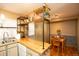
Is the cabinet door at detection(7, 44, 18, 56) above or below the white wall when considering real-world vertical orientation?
below

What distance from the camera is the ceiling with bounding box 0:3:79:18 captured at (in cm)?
128

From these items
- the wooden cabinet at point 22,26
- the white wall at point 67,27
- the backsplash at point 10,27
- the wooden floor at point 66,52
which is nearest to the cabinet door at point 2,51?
the backsplash at point 10,27

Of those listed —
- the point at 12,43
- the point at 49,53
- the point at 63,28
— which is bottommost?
the point at 49,53

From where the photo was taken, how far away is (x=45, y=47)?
4.34 feet

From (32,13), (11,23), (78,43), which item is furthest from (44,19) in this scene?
(78,43)

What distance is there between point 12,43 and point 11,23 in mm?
277

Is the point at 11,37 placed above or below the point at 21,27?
below

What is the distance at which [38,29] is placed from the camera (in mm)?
1354

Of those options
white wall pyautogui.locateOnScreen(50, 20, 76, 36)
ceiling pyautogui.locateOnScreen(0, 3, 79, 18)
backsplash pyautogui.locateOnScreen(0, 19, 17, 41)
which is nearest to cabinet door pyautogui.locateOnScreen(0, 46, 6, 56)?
backsplash pyautogui.locateOnScreen(0, 19, 17, 41)

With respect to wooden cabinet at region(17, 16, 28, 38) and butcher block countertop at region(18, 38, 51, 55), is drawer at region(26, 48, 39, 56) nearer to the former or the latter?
butcher block countertop at region(18, 38, 51, 55)

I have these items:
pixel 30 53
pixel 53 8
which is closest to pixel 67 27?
pixel 53 8

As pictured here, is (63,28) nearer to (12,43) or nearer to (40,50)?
(40,50)

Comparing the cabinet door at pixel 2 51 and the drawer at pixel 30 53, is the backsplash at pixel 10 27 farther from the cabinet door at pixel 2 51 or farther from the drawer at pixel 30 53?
the drawer at pixel 30 53

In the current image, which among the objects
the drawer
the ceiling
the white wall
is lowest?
the drawer
